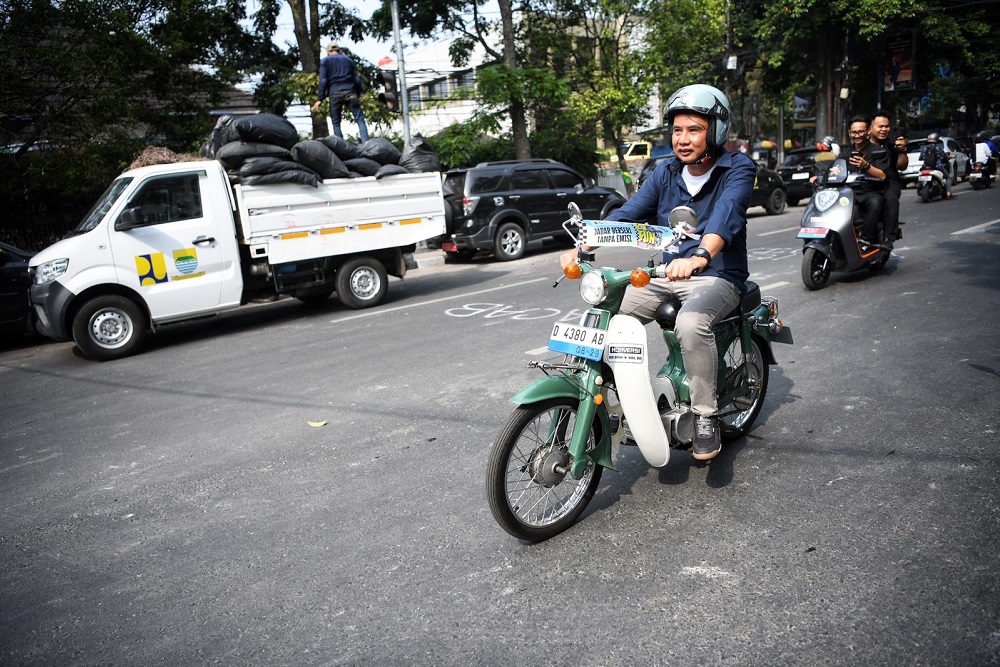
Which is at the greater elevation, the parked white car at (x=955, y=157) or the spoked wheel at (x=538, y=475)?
the parked white car at (x=955, y=157)

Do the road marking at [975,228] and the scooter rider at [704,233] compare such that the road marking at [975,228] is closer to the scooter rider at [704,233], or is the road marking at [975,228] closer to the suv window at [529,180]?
the suv window at [529,180]

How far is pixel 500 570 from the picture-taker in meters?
3.16

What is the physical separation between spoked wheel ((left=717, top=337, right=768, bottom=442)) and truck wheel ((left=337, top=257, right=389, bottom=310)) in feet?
21.8

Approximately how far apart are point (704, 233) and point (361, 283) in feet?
23.8

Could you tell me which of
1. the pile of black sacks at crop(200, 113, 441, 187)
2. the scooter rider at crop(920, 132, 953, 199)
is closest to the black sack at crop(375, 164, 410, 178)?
the pile of black sacks at crop(200, 113, 441, 187)

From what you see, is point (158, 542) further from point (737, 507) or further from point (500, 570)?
point (737, 507)

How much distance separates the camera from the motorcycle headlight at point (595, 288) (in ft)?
10.7

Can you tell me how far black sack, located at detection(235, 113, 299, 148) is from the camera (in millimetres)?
9016

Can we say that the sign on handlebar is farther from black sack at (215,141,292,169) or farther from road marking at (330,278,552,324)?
black sack at (215,141,292,169)

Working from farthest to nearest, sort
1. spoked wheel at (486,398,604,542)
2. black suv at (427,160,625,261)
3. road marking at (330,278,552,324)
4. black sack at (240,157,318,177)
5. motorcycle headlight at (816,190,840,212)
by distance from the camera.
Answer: black suv at (427,160,625,261), road marking at (330,278,552,324), black sack at (240,157,318,177), motorcycle headlight at (816,190,840,212), spoked wheel at (486,398,604,542)

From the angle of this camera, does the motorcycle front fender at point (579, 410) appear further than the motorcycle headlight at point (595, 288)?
No

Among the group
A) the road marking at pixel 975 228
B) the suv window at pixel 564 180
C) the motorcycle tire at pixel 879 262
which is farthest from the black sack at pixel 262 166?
the road marking at pixel 975 228

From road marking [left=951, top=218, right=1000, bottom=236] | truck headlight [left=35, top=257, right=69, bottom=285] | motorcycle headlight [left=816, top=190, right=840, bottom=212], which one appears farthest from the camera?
road marking [left=951, top=218, right=1000, bottom=236]

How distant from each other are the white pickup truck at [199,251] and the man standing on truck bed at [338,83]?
3868mm
